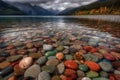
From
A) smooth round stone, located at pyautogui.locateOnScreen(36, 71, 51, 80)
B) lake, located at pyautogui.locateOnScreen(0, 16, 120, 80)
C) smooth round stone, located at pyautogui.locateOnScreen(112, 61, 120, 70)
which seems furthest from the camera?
lake, located at pyautogui.locateOnScreen(0, 16, 120, 80)

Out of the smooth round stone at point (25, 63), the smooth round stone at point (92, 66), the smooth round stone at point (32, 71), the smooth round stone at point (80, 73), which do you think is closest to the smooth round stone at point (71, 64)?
the smooth round stone at point (80, 73)

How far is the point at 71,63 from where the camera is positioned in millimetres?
3986

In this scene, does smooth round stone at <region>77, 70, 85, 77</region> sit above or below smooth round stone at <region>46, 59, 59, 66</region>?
below

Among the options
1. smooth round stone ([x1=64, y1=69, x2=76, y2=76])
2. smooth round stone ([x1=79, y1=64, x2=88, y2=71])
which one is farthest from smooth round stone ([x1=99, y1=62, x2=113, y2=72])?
smooth round stone ([x1=64, y1=69, x2=76, y2=76])

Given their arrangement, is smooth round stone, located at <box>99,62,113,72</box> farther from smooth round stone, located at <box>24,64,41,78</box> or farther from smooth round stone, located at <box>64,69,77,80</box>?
smooth round stone, located at <box>24,64,41,78</box>

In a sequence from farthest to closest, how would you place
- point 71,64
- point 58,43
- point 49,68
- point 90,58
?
point 58,43
point 90,58
point 71,64
point 49,68

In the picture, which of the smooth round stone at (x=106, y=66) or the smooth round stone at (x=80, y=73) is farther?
the smooth round stone at (x=106, y=66)

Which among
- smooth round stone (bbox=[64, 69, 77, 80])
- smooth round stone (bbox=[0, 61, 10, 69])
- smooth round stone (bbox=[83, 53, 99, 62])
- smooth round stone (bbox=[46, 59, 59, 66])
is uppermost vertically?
smooth round stone (bbox=[0, 61, 10, 69])

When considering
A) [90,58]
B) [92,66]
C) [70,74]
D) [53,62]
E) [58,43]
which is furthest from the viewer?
[58,43]

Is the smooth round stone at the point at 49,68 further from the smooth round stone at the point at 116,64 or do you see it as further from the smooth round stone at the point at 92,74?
the smooth round stone at the point at 116,64

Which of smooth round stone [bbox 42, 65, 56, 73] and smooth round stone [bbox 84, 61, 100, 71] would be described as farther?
smooth round stone [bbox 84, 61, 100, 71]

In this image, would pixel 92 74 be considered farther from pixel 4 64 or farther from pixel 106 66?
pixel 4 64

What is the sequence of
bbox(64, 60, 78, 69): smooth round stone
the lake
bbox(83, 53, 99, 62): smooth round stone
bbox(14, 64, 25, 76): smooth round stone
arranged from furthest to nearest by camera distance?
the lake < bbox(83, 53, 99, 62): smooth round stone < bbox(64, 60, 78, 69): smooth round stone < bbox(14, 64, 25, 76): smooth round stone

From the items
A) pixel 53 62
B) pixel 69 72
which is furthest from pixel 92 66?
pixel 53 62
